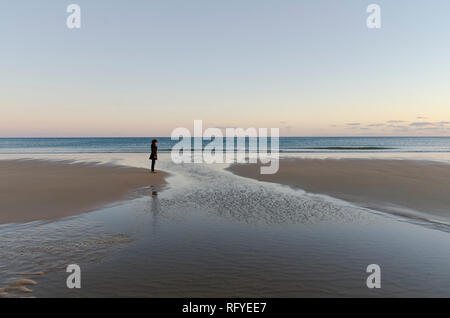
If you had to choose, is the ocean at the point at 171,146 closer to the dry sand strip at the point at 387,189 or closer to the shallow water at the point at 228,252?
the dry sand strip at the point at 387,189

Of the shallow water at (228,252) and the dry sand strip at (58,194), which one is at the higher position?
the dry sand strip at (58,194)

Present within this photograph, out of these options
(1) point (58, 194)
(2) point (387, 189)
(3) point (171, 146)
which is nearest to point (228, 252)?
(1) point (58, 194)

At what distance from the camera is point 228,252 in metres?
6.75

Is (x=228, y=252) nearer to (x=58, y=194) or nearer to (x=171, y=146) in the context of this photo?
(x=58, y=194)

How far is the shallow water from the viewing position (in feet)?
16.9

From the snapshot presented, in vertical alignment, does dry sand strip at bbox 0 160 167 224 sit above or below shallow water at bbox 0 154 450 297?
above

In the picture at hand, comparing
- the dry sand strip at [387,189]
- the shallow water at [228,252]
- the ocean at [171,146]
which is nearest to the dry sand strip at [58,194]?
the shallow water at [228,252]

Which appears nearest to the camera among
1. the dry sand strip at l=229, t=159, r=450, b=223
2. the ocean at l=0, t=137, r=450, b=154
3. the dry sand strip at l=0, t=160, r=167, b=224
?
the dry sand strip at l=0, t=160, r=167, b=224

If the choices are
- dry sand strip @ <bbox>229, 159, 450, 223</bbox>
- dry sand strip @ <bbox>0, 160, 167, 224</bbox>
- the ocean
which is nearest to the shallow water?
dry sand strip @ <bbox>0, 160, 167, 224</bbox>

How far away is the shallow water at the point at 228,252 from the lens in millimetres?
5156

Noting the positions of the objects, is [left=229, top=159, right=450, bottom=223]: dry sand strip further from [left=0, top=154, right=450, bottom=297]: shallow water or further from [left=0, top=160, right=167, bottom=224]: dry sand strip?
[left=0, top=160, right=167, bottom=224]: dry sand strip

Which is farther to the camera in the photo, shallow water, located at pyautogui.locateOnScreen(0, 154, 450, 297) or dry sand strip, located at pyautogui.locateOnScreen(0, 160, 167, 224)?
dry sand strip, located at pyautogui.locateOnScreen(0, 160, 167, 224)

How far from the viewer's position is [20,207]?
11.2 m
